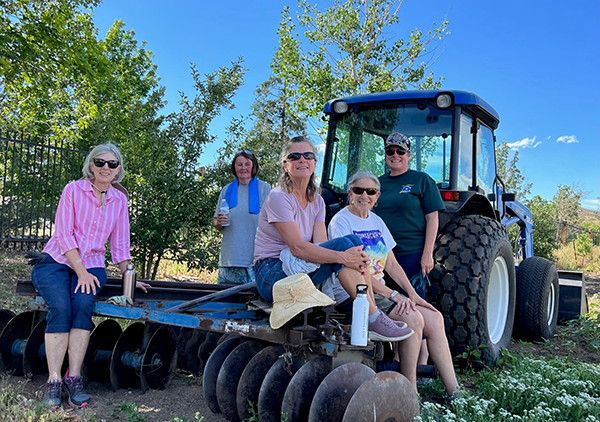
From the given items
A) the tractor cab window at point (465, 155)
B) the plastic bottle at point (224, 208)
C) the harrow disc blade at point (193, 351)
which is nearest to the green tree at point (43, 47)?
the plastic bottle at point (224, 208)

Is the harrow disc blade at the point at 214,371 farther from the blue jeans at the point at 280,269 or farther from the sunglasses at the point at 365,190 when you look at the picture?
the sunglasses at the point at 365,190

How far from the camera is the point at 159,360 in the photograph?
4.04 meters

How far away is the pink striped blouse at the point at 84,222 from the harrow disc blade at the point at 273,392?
1628mm

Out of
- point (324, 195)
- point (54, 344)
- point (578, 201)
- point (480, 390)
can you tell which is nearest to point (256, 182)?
point (324, 195)

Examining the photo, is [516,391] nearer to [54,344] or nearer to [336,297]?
[336,297]

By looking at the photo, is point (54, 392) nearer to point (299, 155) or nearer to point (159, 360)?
point (159, 360)

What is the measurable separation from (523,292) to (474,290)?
239 cm

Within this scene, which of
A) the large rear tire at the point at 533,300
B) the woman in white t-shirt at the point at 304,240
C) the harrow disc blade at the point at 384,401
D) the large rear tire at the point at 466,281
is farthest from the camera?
the large rear tire at the point at 533,300

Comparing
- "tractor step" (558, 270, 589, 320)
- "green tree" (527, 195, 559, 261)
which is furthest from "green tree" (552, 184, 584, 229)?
"tractor step" (558, 270, 589, 320)

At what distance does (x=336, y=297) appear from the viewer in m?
3.53

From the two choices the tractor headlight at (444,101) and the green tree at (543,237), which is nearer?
the tractor headlight at (444,101)

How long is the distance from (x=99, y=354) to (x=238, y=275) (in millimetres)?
1523

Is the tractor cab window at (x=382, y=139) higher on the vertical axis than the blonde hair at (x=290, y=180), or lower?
higher

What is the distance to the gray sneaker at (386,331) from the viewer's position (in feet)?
10.8
